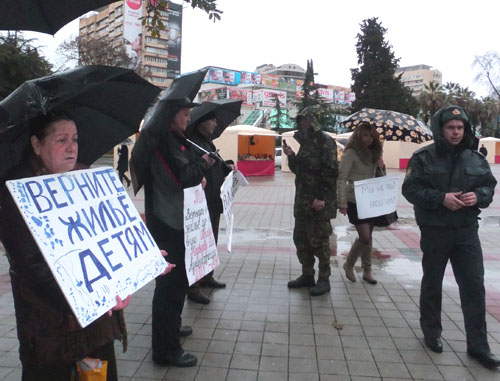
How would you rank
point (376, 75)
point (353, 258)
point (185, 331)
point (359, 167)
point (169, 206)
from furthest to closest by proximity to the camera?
point (376, 75) < point (353, 258) < point (359, 167) < point (185, 331) < point (169, 206)

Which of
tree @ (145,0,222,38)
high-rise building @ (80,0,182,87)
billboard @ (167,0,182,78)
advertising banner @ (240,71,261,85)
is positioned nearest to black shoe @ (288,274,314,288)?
tree @ (145,0,222,38)

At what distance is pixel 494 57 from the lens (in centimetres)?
4209

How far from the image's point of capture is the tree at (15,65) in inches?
388

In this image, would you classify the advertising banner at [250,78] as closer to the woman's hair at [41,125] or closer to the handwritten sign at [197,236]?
the handwritten sign at [197,236]

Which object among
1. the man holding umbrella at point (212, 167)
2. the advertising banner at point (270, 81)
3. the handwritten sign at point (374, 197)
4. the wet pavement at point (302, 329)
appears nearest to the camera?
the wet pavement at point (302, 329)

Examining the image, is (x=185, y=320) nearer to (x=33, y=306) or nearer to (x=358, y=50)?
(x=33, y=306)

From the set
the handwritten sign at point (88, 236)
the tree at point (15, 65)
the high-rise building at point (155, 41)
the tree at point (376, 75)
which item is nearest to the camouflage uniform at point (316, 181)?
the handwritten sign at point (88, 236)

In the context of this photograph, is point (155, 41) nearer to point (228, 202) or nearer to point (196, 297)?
point (228, 202)

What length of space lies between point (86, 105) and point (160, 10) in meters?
2.10

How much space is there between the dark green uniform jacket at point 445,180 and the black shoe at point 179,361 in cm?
211

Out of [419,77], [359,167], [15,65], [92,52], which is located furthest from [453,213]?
[419,77]

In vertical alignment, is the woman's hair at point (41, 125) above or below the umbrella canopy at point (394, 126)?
below

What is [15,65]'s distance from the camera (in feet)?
33.3

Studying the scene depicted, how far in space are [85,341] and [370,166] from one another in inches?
155
